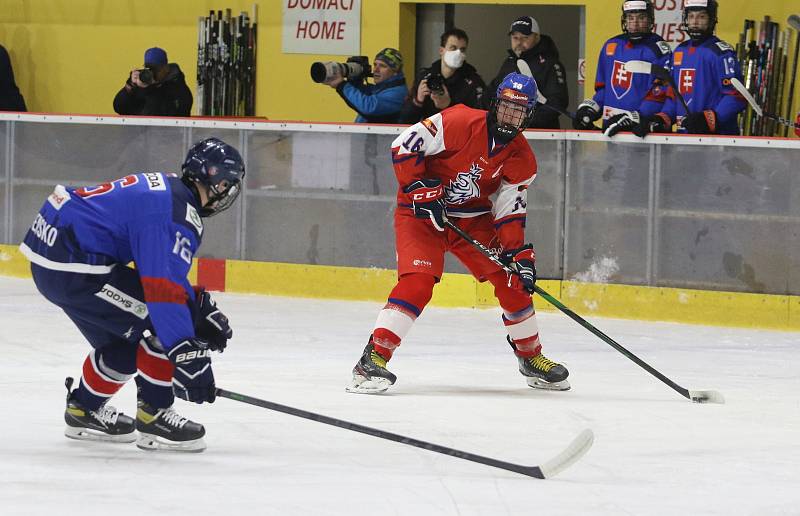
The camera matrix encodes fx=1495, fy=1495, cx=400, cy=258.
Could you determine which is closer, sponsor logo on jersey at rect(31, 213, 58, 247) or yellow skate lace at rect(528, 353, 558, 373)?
sponsor logo on jersey at rect(31, 213, 58, 247)

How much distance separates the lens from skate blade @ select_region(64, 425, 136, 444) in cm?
429

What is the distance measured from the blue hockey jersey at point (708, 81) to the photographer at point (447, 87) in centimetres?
103

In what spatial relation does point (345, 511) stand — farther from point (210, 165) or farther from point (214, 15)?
point (214, 15)

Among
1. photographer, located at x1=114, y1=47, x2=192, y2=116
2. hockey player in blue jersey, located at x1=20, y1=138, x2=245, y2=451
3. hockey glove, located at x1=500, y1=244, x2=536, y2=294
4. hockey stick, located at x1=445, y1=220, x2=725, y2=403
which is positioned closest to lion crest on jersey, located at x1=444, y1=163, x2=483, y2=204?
hockey stick, located at x1=445, y1=220, x2=725, y2=403

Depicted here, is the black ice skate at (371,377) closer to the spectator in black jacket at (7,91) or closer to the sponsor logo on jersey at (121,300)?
the sponsor logo on jersey at (121,300)

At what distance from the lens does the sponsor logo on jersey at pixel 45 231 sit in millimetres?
3986

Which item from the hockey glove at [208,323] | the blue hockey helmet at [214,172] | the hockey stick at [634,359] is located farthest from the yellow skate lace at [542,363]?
the blue hockey helmet at [214,172]

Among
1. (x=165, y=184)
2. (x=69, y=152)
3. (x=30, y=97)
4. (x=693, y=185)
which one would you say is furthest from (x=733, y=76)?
(x=30, y=97)

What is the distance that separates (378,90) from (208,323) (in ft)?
13.5

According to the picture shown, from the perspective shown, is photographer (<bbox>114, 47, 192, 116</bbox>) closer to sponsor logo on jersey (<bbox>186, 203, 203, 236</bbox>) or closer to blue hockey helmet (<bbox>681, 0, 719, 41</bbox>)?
blue hockey helmet (<bbox>681, 0, 719, 41</bbox>)

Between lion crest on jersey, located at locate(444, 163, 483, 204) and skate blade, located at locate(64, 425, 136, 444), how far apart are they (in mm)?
1723

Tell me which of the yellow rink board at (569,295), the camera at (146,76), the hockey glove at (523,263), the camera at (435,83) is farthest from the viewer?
the camera at (146,76)

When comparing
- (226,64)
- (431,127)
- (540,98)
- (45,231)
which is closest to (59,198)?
(45,231)

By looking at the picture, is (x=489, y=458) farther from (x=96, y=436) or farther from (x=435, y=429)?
(x=96, y=436)
